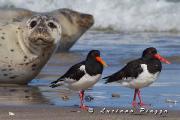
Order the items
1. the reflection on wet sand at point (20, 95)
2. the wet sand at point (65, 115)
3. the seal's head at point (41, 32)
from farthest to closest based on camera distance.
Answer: the seal's head at point (41, 32) < the reflection on wet sand at point (20, 95) < the wet sand at point (65, 115)

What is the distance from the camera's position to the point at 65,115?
262 inches

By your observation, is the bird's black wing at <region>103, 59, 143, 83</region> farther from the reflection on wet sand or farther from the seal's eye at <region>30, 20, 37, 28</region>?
the seal's eye at <region>30, 20, 37, 28</region>

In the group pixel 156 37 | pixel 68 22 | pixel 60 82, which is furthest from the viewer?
pixel 156 37

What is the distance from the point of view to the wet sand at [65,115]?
6463 mm

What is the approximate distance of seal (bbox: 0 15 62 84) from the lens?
959 cm

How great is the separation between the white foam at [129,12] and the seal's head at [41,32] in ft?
31.6

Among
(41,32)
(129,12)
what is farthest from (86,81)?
(129,12)

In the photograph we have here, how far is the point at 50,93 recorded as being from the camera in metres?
8.69

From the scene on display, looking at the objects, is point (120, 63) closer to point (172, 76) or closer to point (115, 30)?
point (172, 76)

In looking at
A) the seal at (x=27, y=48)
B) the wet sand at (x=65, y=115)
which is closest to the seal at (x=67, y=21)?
the seal at (x=27, y=48)

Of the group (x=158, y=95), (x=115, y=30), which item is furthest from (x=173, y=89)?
(x=115, y=30)

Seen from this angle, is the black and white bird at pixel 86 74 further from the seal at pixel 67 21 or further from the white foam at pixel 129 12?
the white foam at pixel 129 12

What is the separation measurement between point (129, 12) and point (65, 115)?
15.8 m

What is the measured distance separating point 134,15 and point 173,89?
13.1 metres
